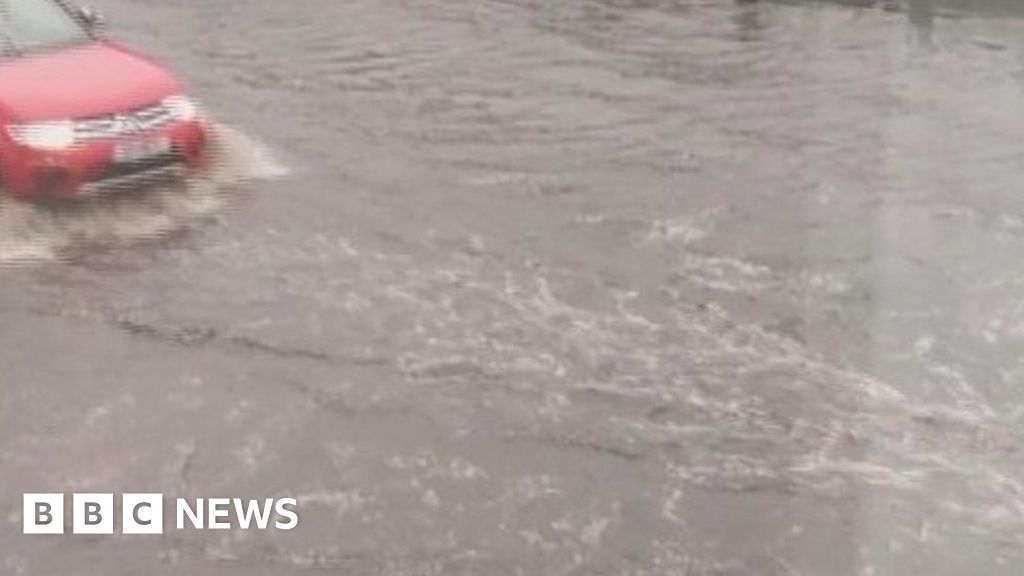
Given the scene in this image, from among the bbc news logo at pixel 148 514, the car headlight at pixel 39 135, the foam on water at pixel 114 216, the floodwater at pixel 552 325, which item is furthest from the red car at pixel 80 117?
the bbc news logo at pixel 148 514

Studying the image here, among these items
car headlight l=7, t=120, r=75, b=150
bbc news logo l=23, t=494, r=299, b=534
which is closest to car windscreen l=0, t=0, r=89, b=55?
car headlight l=7, t=120, r=75, b=150

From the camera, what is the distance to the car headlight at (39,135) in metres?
8.94

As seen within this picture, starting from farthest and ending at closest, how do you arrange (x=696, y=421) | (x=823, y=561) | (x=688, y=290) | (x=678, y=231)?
(x=678, y=231) < (x=688, y=290) < (x=696, y=421) < (x=823, y=561)

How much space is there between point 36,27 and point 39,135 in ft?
4.34

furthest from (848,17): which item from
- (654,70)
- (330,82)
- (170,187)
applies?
(170,187)

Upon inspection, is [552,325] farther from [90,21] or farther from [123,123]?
[90,21]

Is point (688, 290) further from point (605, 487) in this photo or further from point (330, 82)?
point (330, 82)

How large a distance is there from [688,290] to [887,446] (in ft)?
6.47

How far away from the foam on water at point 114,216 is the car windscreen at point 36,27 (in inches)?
46.7

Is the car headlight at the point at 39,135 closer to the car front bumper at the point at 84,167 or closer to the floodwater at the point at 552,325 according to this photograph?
the car front bumper at the point at 84,167

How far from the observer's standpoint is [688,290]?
8523 mm

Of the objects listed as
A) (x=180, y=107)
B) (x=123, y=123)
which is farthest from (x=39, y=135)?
(x=180, y=107)

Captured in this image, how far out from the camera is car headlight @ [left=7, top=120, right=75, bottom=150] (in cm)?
894

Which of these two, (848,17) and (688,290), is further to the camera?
(848,17)
